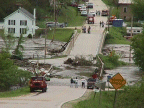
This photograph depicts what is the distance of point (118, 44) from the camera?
96.7 meters

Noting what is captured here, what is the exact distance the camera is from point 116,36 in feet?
336

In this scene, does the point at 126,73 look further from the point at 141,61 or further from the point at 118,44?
the point at 118,44

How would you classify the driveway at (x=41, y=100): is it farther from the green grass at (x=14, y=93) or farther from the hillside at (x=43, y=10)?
the hillside at (x=43, y=10)

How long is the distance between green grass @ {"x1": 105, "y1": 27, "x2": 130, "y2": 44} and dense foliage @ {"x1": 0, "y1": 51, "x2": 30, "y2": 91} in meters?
47.2

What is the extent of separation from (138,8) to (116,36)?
60.0 feet

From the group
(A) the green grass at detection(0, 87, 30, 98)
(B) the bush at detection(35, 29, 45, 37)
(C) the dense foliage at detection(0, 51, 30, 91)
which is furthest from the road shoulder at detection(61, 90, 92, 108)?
(B) the bush at detection(35, 29, 45, 37)

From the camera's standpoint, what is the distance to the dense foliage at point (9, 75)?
49156 millimetres

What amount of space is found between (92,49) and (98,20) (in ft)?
108

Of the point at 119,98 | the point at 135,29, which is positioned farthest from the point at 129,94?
the point at 135,29

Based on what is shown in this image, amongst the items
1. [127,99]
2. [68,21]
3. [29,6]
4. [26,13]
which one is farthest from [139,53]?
[29,6]

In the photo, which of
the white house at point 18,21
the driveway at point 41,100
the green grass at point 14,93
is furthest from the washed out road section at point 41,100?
→ the white house at point 18,21

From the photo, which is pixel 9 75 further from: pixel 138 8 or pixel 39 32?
pixel 138 8

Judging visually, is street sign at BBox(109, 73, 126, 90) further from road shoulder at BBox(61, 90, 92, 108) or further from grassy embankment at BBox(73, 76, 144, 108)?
grassy embankment at BBox(73, 76, 144, 108)

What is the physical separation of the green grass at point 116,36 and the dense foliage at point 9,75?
4721 cm
